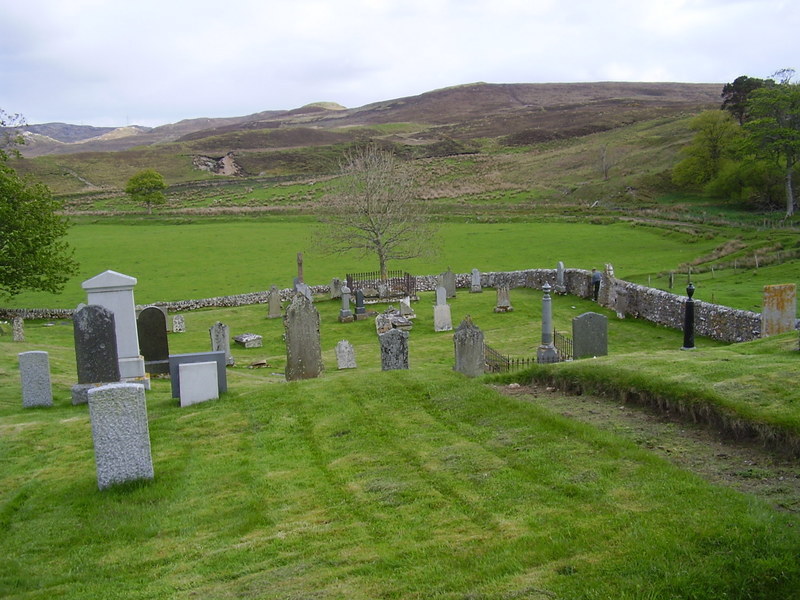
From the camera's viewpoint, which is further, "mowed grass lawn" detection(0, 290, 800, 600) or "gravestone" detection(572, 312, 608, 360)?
"gravestone" detection(572, 312, 608, 360)

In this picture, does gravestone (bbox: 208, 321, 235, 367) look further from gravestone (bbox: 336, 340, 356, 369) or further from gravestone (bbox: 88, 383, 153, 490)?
gravestone (bbox: 88, 383, 153, 490)

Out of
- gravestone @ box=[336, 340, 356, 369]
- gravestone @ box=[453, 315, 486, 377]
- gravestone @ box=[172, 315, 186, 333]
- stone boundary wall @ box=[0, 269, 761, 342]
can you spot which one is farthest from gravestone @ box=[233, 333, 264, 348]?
gravestone @ box=[453, 315, 486, 377]

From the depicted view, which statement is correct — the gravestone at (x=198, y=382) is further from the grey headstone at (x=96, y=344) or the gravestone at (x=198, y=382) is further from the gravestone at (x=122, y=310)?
the gravestone at (x=122, y=310)

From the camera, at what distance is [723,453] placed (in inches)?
317

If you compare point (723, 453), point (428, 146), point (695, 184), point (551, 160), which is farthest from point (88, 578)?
point (428, 146)

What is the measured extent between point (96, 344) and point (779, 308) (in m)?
15.7

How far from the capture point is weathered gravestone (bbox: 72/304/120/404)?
1330cm

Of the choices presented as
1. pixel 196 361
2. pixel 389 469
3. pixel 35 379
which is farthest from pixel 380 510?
pixel 35 379

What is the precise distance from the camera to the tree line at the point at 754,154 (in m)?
54.3

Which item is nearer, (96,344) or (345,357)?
(96,344)

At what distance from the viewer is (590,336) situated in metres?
16.7

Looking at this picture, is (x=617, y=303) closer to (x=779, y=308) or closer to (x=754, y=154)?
(x=779, y=308)

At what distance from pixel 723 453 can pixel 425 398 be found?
489cm

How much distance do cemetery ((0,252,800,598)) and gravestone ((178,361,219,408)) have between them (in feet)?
0.09
